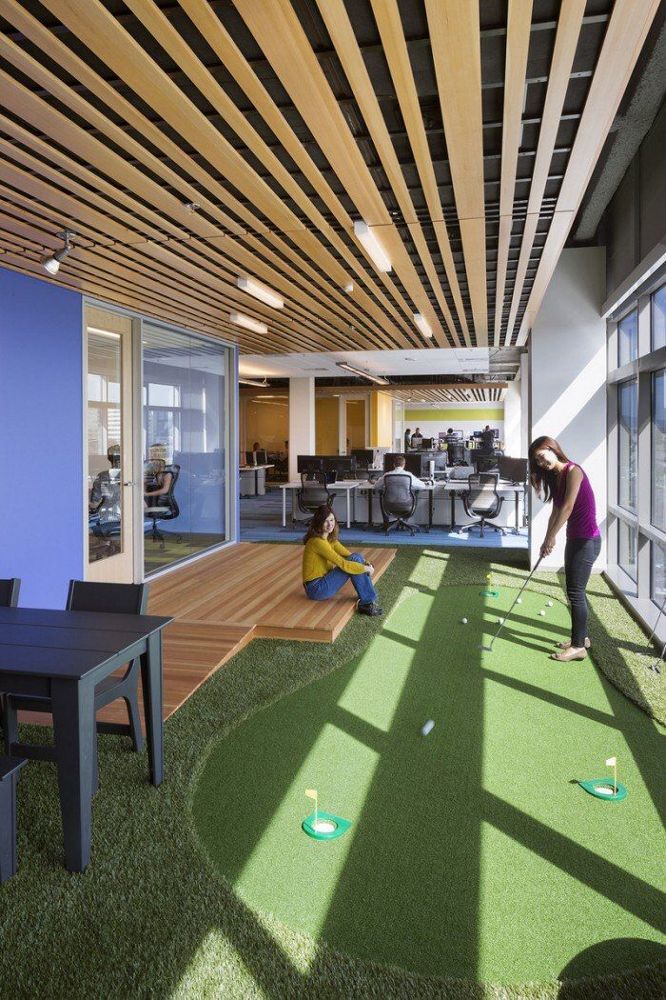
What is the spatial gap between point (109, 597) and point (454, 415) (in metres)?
32.1

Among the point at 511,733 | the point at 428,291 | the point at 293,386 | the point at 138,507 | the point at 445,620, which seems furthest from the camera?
the point at 293,386

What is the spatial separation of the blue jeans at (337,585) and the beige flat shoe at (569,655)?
1.78m

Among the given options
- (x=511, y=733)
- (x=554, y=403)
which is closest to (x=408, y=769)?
(x=511, y=733)

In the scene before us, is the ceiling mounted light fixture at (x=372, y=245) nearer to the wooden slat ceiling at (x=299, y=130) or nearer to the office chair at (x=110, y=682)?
the wooden slat ceiling at (x=299, y=130)

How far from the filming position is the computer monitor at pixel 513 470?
1159 centimetres

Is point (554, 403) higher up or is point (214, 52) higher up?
point (214, 52)

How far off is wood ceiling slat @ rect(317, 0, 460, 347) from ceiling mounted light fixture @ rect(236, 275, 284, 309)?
4.91 feet

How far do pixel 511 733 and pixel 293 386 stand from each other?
1490cm

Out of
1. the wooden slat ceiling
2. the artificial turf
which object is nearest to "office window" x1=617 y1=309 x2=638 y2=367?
the wooden slat ceiling

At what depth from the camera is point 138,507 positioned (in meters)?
7.45

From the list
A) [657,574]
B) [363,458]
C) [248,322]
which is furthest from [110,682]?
[363,458]

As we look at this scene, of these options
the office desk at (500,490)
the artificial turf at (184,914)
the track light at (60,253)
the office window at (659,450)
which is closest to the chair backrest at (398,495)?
the office desk at (500,490)

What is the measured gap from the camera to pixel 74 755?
8.20 feet

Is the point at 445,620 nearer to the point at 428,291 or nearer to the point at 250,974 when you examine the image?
the point at 428,291
